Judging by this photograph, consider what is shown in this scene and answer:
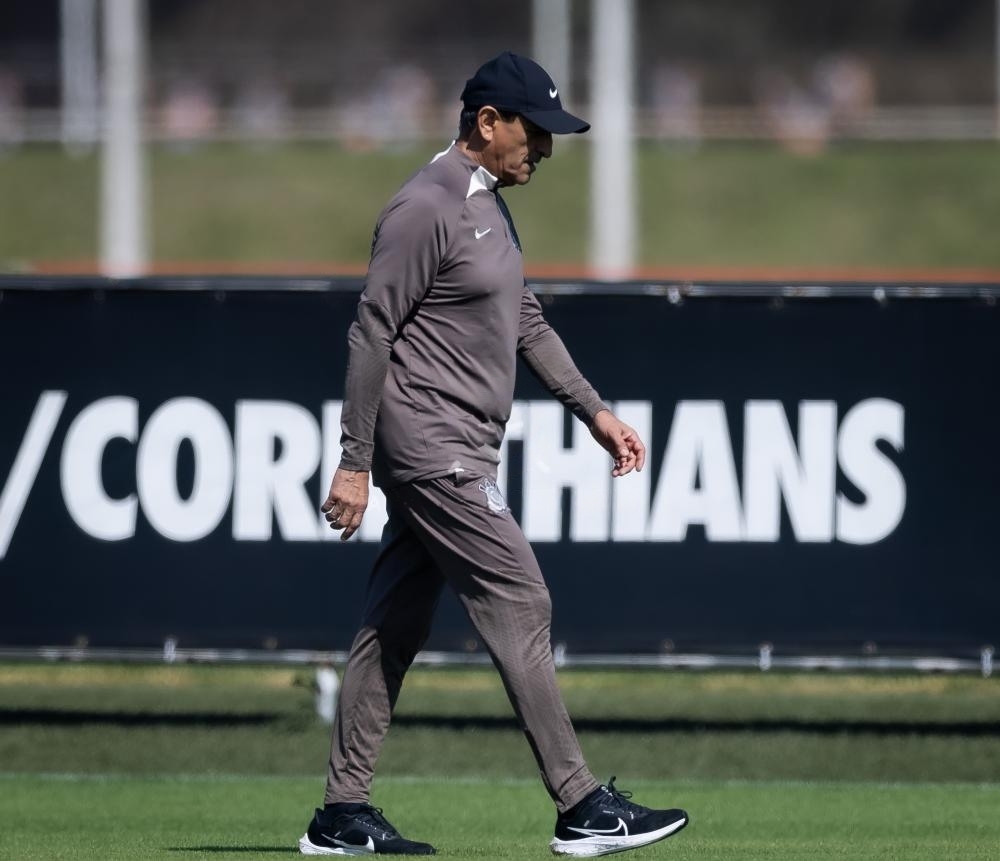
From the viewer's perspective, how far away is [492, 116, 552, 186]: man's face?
17.7 ft

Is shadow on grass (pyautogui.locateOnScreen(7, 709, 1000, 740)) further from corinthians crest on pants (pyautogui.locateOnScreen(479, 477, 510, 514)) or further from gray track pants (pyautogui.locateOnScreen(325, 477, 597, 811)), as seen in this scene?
corinthians crest on pants (pyautogui.locateOnScreen(479, 477, 510, 514))

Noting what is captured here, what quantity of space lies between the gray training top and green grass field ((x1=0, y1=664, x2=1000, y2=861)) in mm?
1226

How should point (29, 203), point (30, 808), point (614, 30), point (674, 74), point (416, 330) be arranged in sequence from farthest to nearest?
1. point (674, 74)
2. point (29, 203)
3. point (614, 30)
4. point (30, 808)
5. point (416, 330)

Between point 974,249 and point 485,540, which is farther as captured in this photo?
point 974,249

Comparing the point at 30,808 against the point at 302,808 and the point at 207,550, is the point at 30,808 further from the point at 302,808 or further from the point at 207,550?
the point at 207,550

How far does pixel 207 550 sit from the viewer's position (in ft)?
27.5

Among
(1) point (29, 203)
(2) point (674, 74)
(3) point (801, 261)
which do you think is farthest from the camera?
(2) point (674, 74)

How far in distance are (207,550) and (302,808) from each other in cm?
175

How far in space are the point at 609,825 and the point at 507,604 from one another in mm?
669

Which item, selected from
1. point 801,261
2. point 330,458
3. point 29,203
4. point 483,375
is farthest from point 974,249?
point 483,375

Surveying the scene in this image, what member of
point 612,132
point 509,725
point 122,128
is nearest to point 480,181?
point 509,725

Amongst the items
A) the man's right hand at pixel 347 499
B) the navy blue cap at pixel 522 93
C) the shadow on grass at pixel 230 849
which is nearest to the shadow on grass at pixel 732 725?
the shadow on grass at pixel 230 849

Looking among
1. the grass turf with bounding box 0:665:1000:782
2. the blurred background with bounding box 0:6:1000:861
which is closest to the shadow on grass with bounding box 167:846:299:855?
A: the blurred background with bounding box 0:6:1000:861

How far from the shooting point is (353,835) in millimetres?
5570
